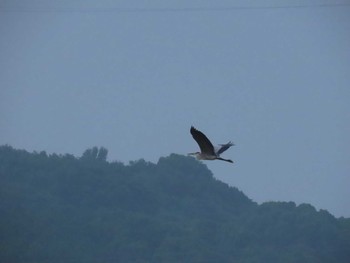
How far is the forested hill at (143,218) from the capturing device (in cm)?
5834

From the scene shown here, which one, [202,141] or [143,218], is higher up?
[143,218]

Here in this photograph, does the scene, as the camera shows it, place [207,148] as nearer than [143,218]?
Yes

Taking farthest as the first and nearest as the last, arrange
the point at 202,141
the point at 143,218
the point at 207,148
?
the point at 143,218 → the point at 207,148 → the point at 202,141

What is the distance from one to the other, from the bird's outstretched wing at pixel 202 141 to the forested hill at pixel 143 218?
118ft

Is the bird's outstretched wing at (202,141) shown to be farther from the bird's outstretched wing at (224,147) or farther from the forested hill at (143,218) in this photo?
the forested hill at (143,218)

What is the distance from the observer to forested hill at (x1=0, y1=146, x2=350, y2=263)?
191ft

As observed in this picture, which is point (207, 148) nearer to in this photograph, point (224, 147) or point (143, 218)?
point (224, 147)

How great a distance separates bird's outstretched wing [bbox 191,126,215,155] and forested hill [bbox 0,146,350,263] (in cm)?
3584

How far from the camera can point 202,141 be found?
16.9 m

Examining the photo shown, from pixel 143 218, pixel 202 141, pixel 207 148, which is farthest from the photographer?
pixel 143 218

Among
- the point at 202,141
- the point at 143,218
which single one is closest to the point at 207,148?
the point at 202,141

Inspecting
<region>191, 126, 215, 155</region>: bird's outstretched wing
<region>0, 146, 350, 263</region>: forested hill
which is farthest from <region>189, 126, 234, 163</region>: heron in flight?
<region>0, 146, 350, 263</region>: forested hill

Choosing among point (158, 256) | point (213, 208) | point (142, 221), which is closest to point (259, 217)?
point (213, 208)

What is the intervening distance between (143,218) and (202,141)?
49806mm
